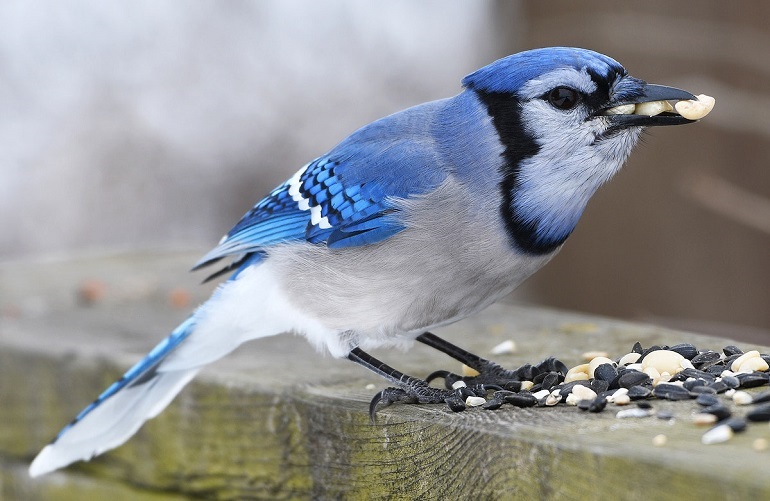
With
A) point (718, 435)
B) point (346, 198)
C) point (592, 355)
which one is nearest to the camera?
point (718, 435)

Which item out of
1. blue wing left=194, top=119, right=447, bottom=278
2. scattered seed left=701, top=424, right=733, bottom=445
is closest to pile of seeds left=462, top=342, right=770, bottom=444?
scattered seed left=701, top=424, right=733, bottom=445

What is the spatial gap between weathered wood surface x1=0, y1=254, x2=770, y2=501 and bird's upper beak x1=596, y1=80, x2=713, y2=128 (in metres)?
0.56

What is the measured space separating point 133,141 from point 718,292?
4.11 m

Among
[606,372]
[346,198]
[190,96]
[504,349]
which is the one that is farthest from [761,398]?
[190,96]

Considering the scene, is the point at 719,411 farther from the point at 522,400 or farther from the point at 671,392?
the point at 522,400

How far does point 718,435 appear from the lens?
1.65 metres

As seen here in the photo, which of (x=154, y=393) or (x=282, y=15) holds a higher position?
(x=282, y=15)

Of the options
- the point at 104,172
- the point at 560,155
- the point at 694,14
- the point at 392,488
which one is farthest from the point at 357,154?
the point at 104,172

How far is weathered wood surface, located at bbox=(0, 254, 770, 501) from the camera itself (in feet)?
5.43

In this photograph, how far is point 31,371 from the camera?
9.54ft

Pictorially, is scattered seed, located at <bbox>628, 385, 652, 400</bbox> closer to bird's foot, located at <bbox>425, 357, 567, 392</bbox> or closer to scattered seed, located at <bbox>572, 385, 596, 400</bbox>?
scattered seed, located at <bbox>572, 385, 596, 400</bbox>

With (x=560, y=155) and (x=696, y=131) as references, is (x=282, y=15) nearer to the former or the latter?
(x=696, y=131)

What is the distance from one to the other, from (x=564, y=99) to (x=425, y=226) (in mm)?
404

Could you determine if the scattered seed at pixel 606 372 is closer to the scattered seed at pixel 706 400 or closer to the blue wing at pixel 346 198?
the scattered seed at pixel 706 400
